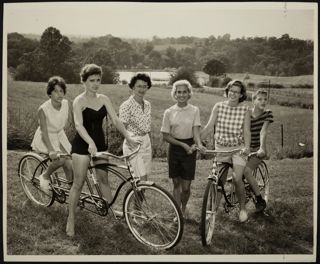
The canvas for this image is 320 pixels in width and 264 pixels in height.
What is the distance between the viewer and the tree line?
4078 mm

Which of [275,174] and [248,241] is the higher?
[275,174]

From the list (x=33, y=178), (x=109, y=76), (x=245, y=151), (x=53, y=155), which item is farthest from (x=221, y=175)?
(x=33, y=178)

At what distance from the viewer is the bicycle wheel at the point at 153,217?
3516 mm

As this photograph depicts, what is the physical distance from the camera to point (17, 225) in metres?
4.02

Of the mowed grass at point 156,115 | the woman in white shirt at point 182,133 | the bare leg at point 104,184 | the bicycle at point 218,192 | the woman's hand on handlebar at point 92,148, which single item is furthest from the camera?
the mowed grass at point 156,115

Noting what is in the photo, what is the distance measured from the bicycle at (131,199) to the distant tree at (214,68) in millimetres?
1291

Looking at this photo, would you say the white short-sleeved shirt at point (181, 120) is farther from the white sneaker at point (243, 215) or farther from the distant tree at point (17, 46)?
the distant tree at point (17, 46)

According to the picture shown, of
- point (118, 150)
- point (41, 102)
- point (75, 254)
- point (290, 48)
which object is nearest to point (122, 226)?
point (75, 254)

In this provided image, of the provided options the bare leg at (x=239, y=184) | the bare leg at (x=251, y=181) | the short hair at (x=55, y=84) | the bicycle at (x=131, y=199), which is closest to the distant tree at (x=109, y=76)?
the short hair at (x=55, y=84)

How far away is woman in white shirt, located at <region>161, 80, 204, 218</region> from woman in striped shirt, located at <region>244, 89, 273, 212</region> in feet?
1.94

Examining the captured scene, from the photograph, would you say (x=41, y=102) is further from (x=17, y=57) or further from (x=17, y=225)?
(x=17, y=225)

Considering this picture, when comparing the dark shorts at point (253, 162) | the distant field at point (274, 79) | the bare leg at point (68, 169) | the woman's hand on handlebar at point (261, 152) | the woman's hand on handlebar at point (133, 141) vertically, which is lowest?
the bare leg at point (68, 169)

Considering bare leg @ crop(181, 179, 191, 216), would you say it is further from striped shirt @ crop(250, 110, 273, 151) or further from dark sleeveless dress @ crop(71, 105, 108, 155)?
dark sleeveless dress @ crop(71, 105, 108, 155)

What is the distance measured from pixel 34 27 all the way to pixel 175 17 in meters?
1.45
